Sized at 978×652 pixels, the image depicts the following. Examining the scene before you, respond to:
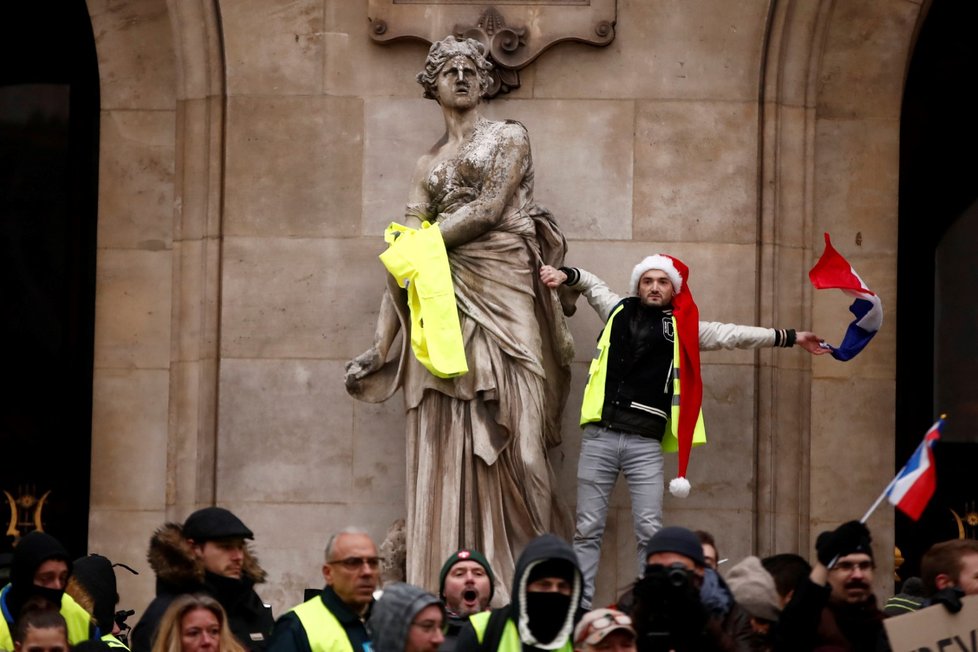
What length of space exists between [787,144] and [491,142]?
6.96ft

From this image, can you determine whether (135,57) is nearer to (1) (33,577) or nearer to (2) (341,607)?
(1) (33,577)

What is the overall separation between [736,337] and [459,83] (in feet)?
7.21

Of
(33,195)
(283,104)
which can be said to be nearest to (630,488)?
(283,104)

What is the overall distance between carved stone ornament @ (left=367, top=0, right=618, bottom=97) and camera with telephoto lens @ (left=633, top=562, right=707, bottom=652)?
6.26 metres

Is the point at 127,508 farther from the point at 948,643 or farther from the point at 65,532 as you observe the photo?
the point at 948,643

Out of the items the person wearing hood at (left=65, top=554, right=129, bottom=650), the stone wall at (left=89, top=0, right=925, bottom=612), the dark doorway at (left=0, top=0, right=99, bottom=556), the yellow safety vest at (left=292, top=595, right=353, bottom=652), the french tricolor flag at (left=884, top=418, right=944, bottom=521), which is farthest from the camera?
the dark doorway at (left=0, top=0, right=99, bottom=556)

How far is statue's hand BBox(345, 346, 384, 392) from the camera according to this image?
1591cm

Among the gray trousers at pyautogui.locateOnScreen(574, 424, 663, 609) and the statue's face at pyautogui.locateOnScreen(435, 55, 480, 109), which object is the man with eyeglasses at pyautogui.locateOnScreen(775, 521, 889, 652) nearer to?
the gray trousers at pyautogui.locateOnScreen(574, 424, 663, 609)

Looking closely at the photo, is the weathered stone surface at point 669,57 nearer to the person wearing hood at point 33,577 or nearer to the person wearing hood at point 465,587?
the person wearing hood at point 465,587

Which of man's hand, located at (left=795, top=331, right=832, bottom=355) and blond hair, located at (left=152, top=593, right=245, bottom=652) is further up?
man's hand, located at (left=795, top=331, right=832, bottom=355)

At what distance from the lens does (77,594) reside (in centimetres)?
1338

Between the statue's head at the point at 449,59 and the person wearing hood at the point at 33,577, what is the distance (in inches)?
171

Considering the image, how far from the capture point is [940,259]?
17.7 metres

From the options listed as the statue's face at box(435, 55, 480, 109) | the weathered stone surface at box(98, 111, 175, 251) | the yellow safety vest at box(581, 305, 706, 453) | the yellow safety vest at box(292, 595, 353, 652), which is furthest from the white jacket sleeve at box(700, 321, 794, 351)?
the yellow safety vest at box(292, 595, 353, 652)
